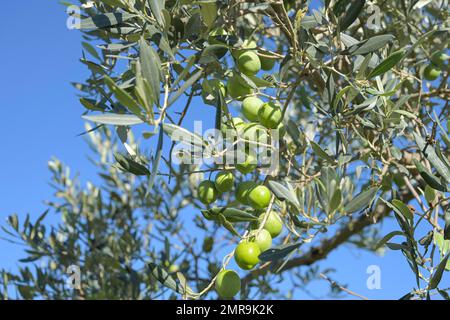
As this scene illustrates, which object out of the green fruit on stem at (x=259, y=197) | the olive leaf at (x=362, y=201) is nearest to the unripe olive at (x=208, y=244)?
the green fruit on stem at (x=259, y=197)

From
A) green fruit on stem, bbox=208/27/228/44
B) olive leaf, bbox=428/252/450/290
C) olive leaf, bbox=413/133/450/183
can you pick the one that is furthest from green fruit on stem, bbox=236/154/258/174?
olive leaf, bbox=428/252/450/290

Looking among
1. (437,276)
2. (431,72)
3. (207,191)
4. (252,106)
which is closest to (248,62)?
(252,106)

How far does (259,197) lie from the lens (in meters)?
1.50

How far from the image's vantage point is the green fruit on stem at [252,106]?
1.56m

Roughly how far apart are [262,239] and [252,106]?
1.30 feet

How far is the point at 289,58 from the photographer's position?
1.61 metres

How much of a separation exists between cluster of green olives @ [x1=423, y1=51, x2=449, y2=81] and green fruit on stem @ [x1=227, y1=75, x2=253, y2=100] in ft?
3.62

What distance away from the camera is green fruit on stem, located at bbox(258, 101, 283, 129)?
Result: 153cm

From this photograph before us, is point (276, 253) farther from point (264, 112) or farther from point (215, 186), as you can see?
point (264, 112)

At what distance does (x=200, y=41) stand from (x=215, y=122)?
0.33 metres

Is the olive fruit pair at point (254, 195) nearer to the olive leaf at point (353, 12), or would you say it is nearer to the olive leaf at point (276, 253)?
the olive leaf at point (276, 253)

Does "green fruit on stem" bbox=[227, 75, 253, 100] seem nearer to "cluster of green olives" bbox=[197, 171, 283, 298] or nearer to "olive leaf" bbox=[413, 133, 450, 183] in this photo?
"cluster of green olives" bbox=[197, 171, 283, 298]
